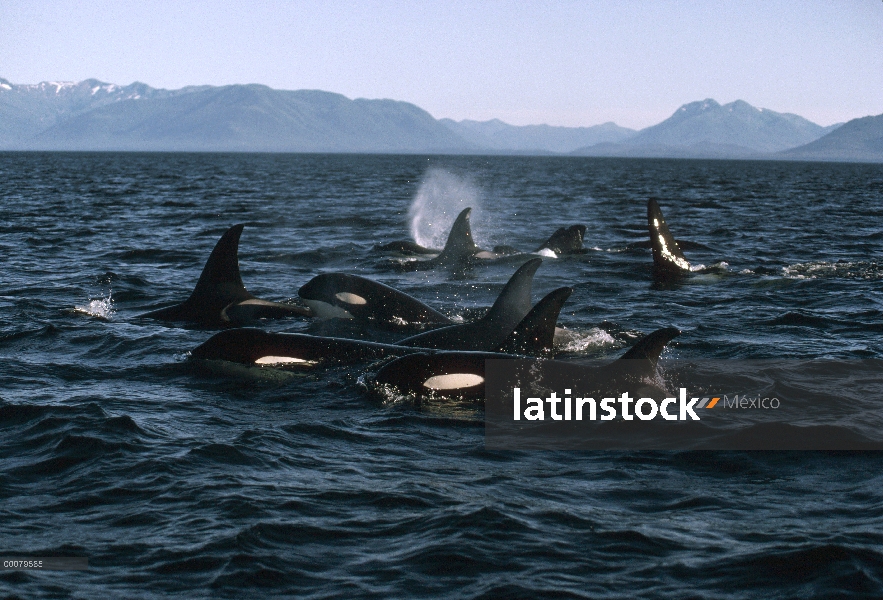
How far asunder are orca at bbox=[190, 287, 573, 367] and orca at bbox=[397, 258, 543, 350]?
0.22 m

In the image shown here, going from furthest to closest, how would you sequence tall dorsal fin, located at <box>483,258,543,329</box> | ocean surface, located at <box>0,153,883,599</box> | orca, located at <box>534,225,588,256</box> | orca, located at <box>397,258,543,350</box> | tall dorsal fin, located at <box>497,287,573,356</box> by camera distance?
orca, located at <box>534,225,588,256</box>
tall dorsal fin, located at <box>483,258,543,329</box>
orca, located at <box>397,258,543,350</box>
tall dorsal fin, located at <box>497,287,573,356</box>
ocean surface, located at <box>0,153,883,599</box>

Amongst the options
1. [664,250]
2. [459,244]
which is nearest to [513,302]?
[664,250]

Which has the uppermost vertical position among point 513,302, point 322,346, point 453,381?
point 513,302

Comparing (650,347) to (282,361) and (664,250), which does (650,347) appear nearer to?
(282,361)

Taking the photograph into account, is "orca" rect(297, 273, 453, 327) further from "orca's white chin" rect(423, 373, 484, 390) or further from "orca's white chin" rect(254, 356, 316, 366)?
"orca's white chin" rect(423, 373, 484, 390)

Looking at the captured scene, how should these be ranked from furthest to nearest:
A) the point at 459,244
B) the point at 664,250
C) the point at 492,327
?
the point at 459,244 < the point at 664,250 < the point at 492,327

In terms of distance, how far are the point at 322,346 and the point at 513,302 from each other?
226cm

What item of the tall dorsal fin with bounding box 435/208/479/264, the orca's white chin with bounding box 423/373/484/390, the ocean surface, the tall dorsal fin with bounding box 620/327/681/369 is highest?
the tall dorsal fin with bounding box 435/208/479/264

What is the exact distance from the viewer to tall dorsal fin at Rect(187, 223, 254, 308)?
13.6 m

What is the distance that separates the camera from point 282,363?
1041 cm

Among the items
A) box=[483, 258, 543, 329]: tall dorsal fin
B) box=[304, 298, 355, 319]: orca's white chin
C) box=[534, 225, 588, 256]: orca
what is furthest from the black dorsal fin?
box=[534, 225, 588, 256]: orca

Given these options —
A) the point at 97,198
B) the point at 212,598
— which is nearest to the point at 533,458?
the point at 212,598

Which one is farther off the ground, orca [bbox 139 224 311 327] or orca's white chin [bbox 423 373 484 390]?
orca [bbox 139 224 311 327]

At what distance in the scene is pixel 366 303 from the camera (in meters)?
13.1
